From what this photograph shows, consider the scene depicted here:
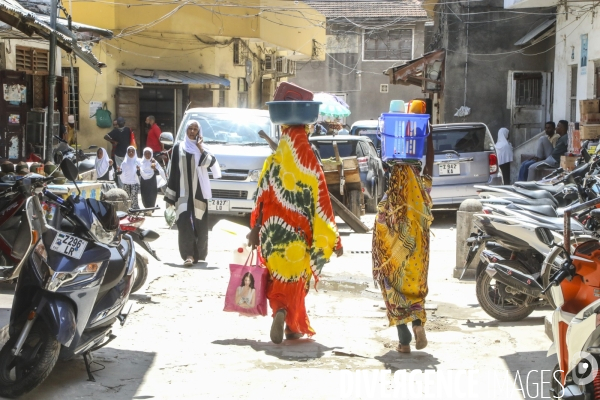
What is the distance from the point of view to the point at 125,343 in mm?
6473

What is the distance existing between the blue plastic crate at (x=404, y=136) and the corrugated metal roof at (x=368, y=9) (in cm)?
3841

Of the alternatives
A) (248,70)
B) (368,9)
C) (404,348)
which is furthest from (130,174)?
(368,9)

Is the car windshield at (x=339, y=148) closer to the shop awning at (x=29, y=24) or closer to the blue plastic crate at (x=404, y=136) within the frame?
the shop awning at (x=29, y=24)

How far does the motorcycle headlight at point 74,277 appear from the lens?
491 cm

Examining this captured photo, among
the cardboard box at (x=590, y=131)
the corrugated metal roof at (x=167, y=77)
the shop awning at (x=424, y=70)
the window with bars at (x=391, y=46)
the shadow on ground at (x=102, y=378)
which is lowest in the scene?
the shadow on ground at (x=102, y=378)

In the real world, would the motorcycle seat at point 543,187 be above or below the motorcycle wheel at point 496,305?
above

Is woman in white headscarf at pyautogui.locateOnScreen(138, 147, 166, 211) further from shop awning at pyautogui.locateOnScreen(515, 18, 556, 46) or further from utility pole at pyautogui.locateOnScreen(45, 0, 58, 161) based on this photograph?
shop awning at pyautogui.locateOnScreen(515, 18, 556, 46)

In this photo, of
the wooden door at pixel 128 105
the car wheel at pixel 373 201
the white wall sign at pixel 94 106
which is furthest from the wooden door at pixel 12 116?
the wooden door at pixel 128 105

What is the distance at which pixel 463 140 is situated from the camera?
578 inches

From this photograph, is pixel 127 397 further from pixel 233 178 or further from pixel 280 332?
pixel 233 178

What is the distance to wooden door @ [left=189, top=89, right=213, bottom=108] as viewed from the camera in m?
25.2

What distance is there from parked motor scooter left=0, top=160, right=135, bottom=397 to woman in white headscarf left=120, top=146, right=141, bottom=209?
9896mm

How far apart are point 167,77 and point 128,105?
1.32 meters

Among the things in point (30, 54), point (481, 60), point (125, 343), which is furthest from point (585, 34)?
point (125, 343)
